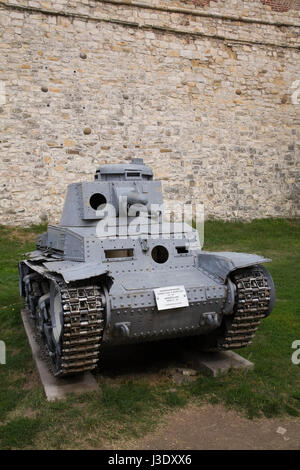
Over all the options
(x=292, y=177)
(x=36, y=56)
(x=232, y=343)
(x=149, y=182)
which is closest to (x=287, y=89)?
(x=292, y=177)

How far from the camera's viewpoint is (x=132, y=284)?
16.1 ft

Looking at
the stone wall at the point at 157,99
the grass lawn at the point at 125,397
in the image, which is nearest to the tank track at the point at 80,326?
the grass lawn at the point at 125,397

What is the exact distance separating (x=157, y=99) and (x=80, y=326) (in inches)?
460

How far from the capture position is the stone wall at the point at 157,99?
12.9 metres

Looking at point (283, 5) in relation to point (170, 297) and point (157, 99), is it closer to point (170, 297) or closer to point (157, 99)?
point (157, 99)

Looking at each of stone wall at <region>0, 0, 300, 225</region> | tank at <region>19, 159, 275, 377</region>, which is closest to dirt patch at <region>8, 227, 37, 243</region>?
stone wall at <region>0, 0, 300, 225</region>

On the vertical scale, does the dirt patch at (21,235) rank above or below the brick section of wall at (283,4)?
below

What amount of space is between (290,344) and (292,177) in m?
12.1

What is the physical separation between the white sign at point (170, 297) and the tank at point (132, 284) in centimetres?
1

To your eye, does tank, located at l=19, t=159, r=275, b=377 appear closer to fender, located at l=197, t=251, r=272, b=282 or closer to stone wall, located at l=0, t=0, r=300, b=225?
fender, located at l=197, t=251, r=272, b=282

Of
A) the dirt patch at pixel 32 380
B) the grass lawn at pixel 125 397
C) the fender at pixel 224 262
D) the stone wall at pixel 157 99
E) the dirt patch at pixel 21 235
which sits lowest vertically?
the dirt patch at pixel 32 380

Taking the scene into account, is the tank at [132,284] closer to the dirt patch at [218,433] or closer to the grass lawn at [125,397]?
the grass lawn at [125,397]

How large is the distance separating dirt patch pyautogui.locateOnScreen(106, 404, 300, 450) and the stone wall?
31.6 feet

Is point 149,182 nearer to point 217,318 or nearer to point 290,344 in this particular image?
point 217,318
